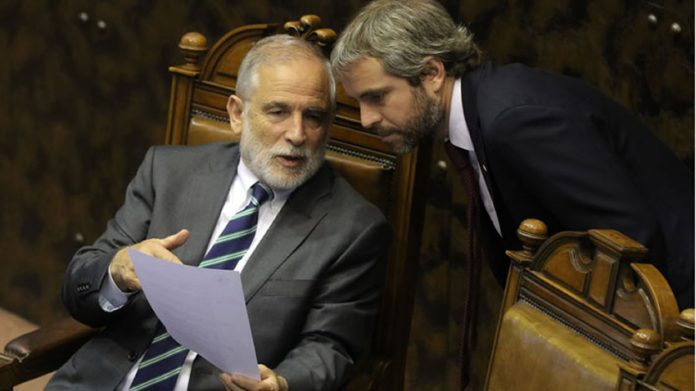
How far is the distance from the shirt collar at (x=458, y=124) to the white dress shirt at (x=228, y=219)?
18.0 inches

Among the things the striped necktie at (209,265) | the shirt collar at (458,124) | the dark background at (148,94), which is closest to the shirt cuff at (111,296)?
the striped necktie at (209,265)

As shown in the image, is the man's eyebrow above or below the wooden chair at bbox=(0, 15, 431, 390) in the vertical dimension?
above

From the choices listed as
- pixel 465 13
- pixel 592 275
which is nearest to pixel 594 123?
pixel 592 275

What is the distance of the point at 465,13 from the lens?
3805 mm

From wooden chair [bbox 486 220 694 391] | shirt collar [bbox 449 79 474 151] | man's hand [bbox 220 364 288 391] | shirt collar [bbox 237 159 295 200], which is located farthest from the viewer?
shirt collar [bbox 237 159 295 200]

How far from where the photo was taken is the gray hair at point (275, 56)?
321cm

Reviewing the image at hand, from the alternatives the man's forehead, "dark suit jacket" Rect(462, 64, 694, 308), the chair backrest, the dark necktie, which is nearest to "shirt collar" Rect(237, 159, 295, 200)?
the chair backrest

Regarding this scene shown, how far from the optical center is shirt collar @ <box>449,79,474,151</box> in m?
3.03

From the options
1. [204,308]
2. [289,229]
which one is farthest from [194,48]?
[204,308]

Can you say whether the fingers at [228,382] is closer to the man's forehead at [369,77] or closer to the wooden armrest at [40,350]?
the wooden armrest at [40,350]

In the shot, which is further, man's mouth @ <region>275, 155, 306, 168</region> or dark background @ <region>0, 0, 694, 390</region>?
dark background @ <region>0, 0, 694, 390</region>

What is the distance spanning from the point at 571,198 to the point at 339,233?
636mm

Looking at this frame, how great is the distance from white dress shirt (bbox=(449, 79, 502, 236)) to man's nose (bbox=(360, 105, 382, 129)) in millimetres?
178

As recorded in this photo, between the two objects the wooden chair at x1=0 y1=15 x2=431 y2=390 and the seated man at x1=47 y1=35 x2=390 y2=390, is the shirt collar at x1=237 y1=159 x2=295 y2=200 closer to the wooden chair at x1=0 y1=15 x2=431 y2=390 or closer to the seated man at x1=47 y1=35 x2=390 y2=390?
the seated man at x1=47 y1=35 x2=390 y2=390
